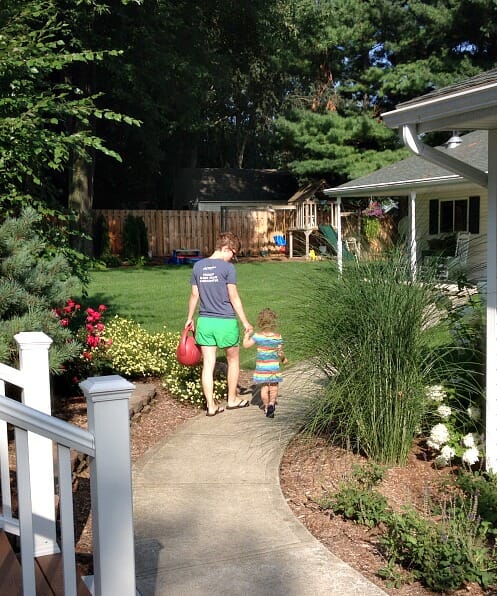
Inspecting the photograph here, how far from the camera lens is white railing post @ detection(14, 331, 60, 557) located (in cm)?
323

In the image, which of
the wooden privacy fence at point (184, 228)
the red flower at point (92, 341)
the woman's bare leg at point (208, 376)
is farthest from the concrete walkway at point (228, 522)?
the wooden privacy fence at point (184, 228)

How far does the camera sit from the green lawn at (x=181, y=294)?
5613mm

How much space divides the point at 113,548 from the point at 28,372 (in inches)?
51.3

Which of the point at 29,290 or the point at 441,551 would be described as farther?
the point at 29,290

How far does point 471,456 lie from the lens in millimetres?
4723

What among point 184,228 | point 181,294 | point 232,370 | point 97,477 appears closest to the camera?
point 97,477

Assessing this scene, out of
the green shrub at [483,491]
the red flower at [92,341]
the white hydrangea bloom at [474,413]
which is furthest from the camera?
the red flower at [92,341]

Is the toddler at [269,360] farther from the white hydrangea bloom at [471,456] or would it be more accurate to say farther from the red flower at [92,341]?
the white hydrangea bloom at [471,456]

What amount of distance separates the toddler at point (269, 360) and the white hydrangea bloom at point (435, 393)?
1.61 m

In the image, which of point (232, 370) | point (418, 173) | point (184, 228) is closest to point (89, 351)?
point (232, 370)

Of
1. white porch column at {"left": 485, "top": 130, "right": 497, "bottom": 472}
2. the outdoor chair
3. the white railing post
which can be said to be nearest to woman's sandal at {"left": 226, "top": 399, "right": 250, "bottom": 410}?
the outdoor chair

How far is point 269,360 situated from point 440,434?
1.86 meters

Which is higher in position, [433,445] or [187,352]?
[187,352]

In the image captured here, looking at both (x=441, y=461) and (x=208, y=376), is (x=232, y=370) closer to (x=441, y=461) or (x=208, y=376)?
(x=208, y=376)
